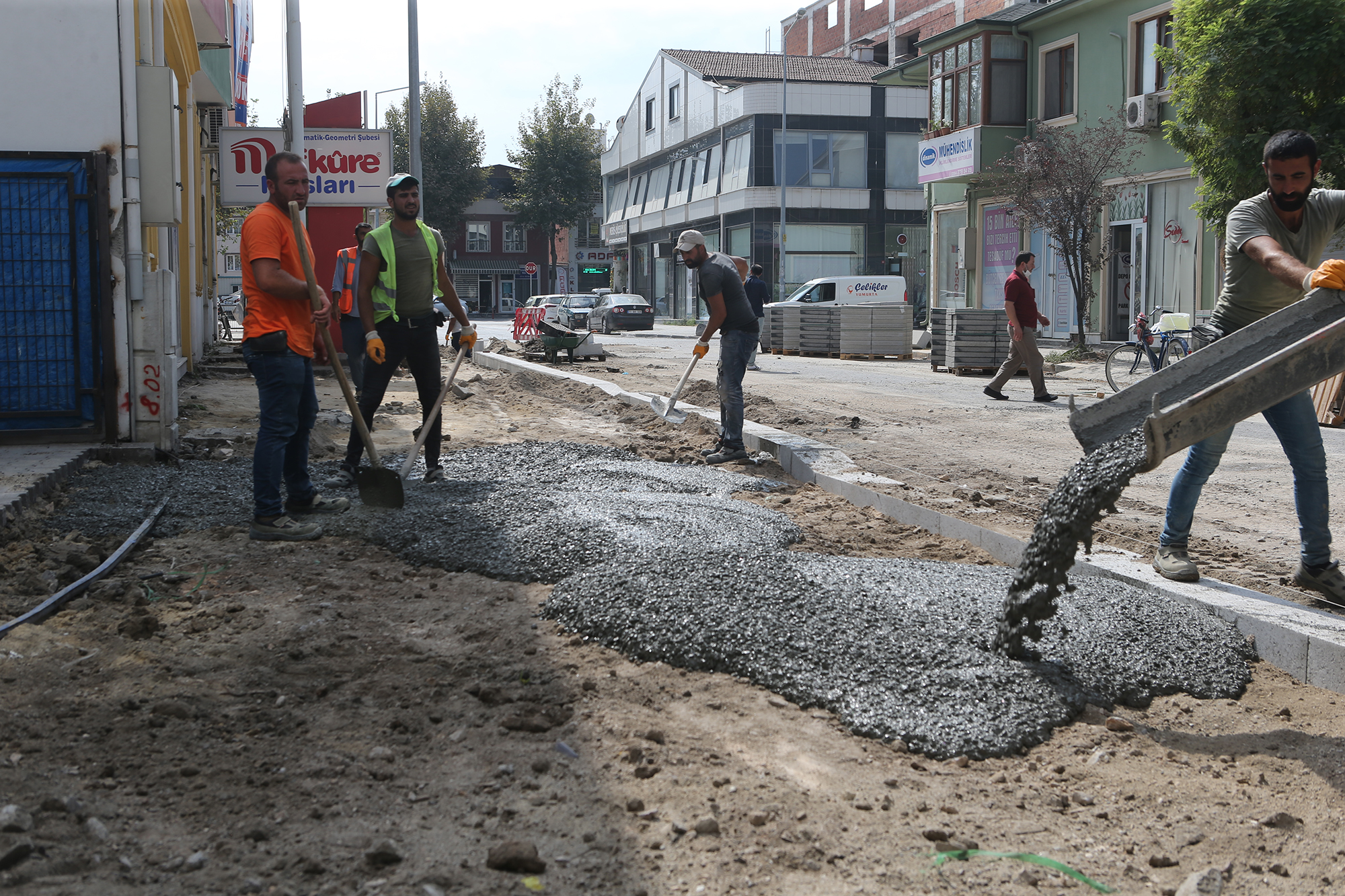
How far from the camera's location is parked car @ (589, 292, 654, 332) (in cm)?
4041

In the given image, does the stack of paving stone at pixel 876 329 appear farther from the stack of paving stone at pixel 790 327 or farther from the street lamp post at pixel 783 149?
the street lamp post at pixel 783 149

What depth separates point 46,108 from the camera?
755cm

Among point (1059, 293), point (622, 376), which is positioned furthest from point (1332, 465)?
point (1059, 293)

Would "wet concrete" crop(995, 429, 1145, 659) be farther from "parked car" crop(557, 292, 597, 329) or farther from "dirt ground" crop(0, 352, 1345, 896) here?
"parked car" crop(557, 292, 597, 329)

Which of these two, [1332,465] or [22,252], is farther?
[1332,465]

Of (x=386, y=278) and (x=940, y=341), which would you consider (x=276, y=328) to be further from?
(x=940, y=341)

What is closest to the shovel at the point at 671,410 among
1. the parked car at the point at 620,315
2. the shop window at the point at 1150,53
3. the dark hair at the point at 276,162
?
the dark hair at the point at 276,162

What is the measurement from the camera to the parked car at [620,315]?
40.4m

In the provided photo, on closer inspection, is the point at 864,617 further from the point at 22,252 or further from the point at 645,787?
the point at 22,252

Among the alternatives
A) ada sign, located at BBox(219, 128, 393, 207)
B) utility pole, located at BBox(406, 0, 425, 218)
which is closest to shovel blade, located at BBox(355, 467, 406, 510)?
ada sign, located at BBox(219, 128, 393, 207)

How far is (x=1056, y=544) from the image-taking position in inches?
151

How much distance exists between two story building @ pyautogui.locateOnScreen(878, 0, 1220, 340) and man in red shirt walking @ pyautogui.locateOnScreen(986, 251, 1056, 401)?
8.95 metres

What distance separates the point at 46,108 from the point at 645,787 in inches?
270

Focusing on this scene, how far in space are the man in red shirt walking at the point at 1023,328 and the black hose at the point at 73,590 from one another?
10384 mm
